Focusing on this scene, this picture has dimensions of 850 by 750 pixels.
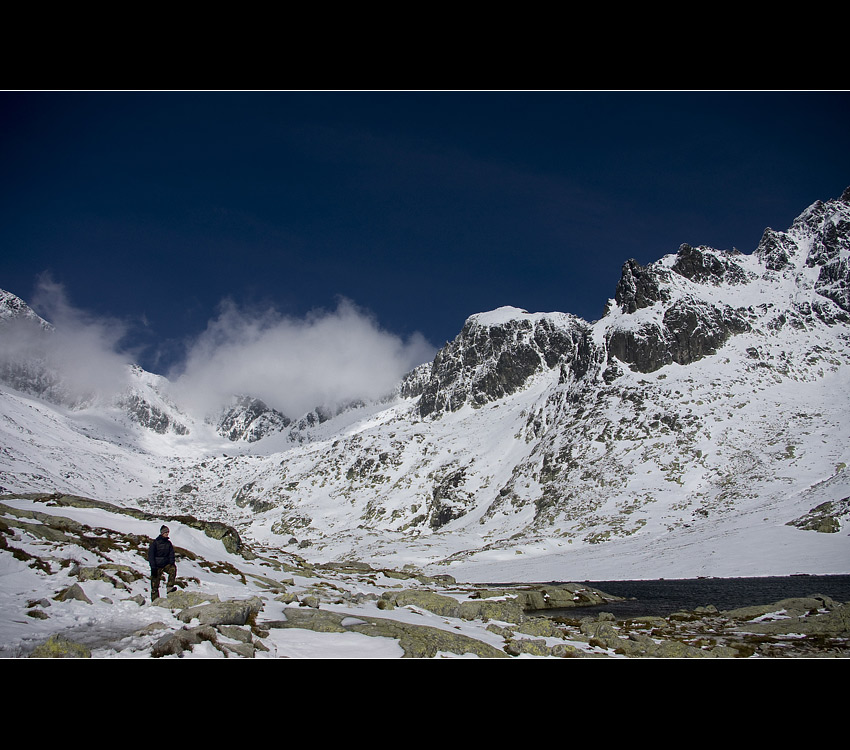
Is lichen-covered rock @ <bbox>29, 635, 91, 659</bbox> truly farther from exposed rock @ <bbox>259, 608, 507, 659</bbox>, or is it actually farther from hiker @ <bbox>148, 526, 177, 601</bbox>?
hiker @ <bbox>148, 526, 177, 601</bbox>

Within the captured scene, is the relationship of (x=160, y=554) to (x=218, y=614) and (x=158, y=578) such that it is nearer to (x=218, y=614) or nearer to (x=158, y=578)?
(x=158, y=578)

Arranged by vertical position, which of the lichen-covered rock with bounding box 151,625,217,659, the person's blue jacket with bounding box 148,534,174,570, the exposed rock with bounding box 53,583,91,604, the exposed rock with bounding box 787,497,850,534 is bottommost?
the exposed rock with bounding box 787,497,850,534

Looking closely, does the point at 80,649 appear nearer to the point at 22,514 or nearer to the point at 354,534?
the point at 22,514

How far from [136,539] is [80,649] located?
745 inches

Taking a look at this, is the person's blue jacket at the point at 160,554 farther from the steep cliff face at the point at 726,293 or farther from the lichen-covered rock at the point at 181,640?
the steep cliff face at the point at 726,293

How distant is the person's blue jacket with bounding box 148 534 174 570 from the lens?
17.1m

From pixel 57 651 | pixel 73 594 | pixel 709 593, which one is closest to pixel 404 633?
pixel 73 594

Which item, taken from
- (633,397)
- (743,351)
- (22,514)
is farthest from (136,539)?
(743,351)

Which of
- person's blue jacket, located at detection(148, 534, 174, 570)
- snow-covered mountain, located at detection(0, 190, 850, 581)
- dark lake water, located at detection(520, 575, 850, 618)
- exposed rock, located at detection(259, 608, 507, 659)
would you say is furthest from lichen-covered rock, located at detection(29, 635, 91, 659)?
snow-covered mountain, located at detection(0, 190, 850, 581)

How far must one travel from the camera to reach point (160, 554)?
17.3m

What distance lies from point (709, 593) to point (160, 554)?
49.6m

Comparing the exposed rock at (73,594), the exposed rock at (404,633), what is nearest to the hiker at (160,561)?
the exposed rock at (73,594)
